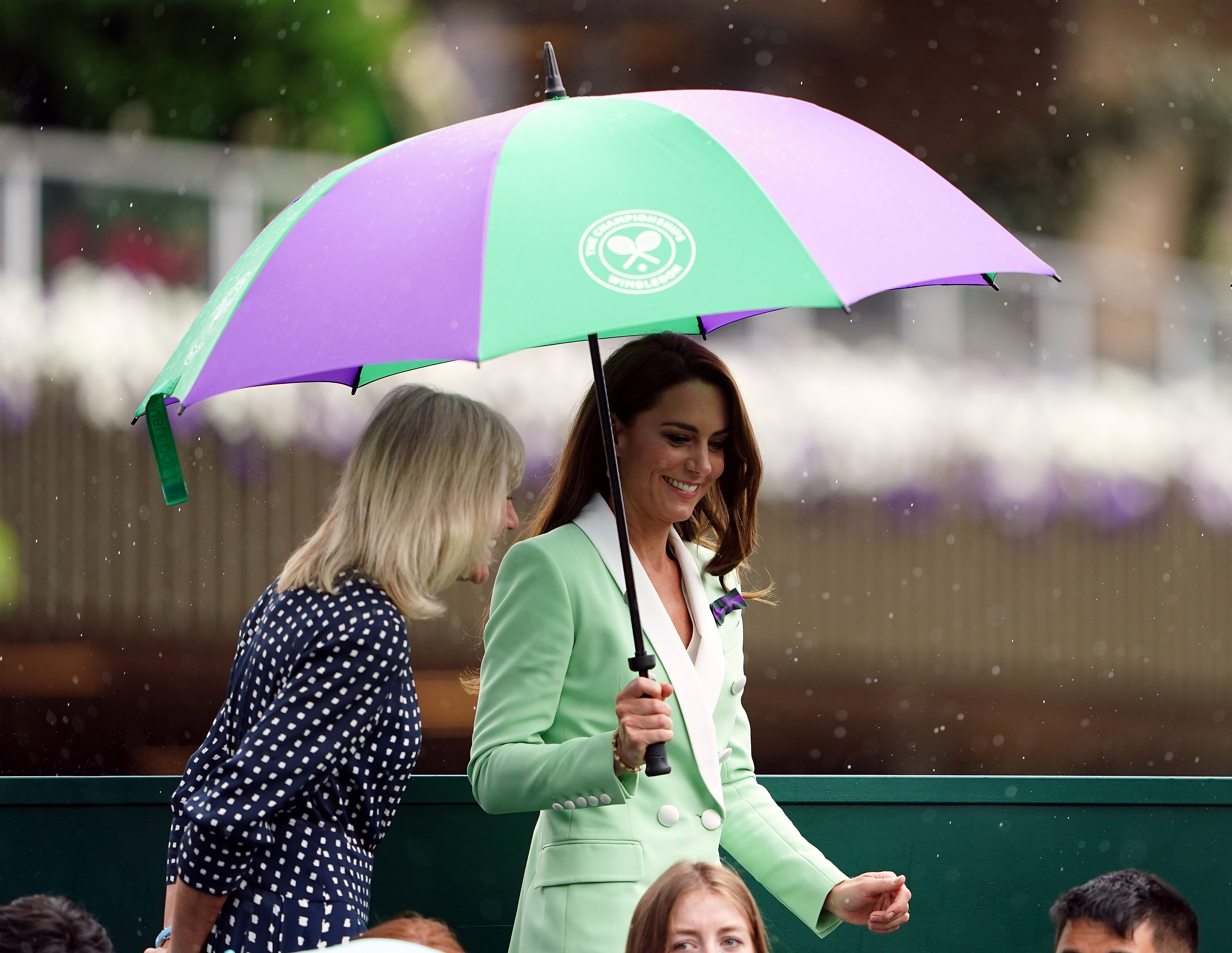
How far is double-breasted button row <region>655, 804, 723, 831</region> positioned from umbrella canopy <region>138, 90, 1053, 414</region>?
964 millimetres

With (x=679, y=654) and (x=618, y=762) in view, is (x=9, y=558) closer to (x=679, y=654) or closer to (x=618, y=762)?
(x=679, y=654)

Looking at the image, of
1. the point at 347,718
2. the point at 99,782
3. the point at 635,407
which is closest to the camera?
the point at 347,718

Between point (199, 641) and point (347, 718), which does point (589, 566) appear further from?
point (199, 641)

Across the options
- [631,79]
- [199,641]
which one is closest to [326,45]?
[631,79]

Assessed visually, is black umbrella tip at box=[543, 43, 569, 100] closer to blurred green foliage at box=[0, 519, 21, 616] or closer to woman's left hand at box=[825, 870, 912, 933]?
woman's left hand at box=[825, 870, 912, 933]

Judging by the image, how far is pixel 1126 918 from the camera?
3.16m

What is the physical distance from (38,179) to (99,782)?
1.73 m

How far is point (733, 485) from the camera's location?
10.7ft

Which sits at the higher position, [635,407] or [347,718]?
[635,407]

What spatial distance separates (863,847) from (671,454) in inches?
79.2

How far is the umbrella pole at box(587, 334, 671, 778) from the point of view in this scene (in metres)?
2.57

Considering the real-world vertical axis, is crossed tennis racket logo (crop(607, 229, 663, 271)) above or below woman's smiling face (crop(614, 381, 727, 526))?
above

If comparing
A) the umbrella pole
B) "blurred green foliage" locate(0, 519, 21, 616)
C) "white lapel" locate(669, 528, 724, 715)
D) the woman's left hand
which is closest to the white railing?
"blurred green foliage" locate(0, 519, 21, 616)

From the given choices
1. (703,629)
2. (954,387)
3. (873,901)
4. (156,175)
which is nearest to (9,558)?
(156,175)
